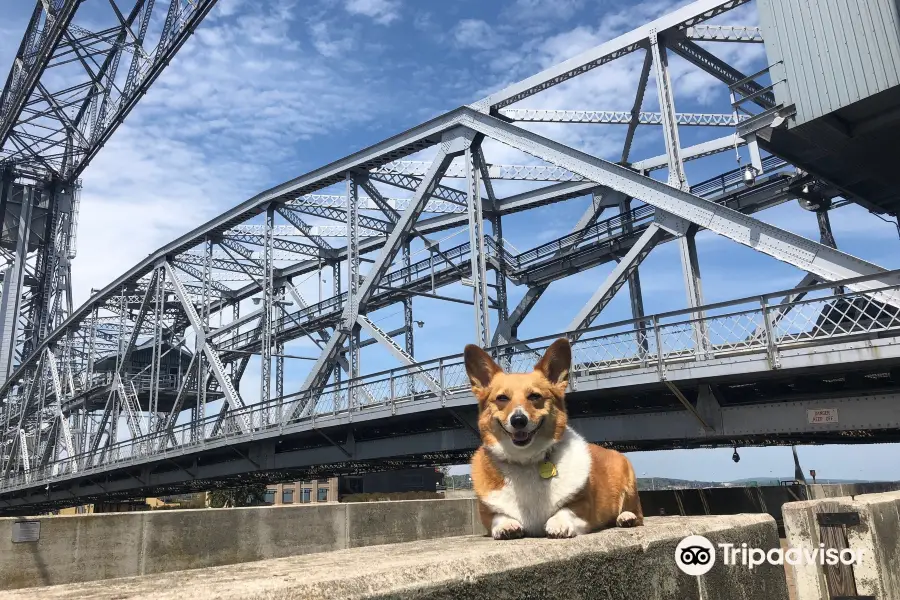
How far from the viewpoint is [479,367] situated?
360cm

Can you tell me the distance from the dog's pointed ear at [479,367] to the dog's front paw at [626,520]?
99 cm

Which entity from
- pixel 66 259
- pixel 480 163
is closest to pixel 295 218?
pixel 480 163

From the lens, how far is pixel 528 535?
3145 mm

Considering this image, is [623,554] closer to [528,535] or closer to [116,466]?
[528,535]

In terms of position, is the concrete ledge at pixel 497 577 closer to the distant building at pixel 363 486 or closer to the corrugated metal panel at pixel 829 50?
the corrugated metal panel at pixel 829 50

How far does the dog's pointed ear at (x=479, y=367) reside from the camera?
11.8ft

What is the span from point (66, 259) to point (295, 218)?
124 feet

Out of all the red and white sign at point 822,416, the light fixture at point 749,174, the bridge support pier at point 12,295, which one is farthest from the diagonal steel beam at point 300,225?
the bridge support pier at point 12,295

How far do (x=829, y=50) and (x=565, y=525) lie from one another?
15.5 meters

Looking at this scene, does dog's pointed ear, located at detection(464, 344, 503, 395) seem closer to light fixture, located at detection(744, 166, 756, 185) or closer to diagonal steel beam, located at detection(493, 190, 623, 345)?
light fixture, located at detection(744, 166, 756, 185)

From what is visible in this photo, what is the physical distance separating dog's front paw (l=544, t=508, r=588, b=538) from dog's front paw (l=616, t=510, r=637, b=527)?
1.30 ft

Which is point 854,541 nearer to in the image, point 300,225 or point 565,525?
point 565,525

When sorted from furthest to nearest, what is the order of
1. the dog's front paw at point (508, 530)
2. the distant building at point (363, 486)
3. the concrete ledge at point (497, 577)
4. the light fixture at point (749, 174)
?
the distant building at point (363, 486)
the light fixture at point (749, 174)
the dog's front paw at point (508, 530)
the concrete ledge at point (497, 577)

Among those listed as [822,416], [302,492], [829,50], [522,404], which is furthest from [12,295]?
[522,404]
